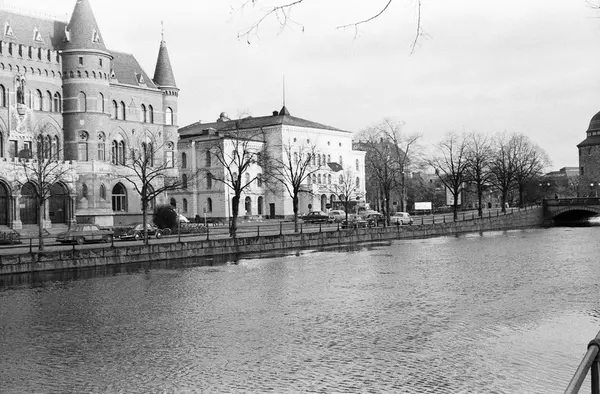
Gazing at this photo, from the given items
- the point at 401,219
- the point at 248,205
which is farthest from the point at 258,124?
the point at 401,219

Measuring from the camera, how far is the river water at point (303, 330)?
14312 millimetres

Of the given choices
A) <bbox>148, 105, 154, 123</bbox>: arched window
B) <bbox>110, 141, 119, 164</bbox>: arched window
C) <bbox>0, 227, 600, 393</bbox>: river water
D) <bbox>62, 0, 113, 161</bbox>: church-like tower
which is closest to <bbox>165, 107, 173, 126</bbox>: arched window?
<bbox>148, 105, 154, 123</bbox>: arched window

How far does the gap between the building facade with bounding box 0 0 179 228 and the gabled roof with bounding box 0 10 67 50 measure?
0.08 m

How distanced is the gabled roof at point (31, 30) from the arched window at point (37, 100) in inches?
155

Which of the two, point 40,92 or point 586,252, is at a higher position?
point 40,92

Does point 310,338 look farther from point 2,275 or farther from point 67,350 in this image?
point 2,275

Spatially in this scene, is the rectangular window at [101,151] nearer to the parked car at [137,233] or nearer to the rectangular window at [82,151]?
the rectangular window at [82,151]

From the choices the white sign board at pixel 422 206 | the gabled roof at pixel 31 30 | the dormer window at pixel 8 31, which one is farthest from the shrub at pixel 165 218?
the white sign board at pixel 422 206

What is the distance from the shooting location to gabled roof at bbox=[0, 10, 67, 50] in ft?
200

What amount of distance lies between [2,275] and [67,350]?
17582mm

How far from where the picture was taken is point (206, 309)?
2350cm

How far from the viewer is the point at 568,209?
8788 cm

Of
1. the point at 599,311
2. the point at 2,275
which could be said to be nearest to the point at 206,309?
the point at 599,311

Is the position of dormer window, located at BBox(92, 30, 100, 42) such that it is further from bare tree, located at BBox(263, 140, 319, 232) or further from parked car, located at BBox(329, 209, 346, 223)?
parked car, located at BBox(329, 209, 346, 223)
